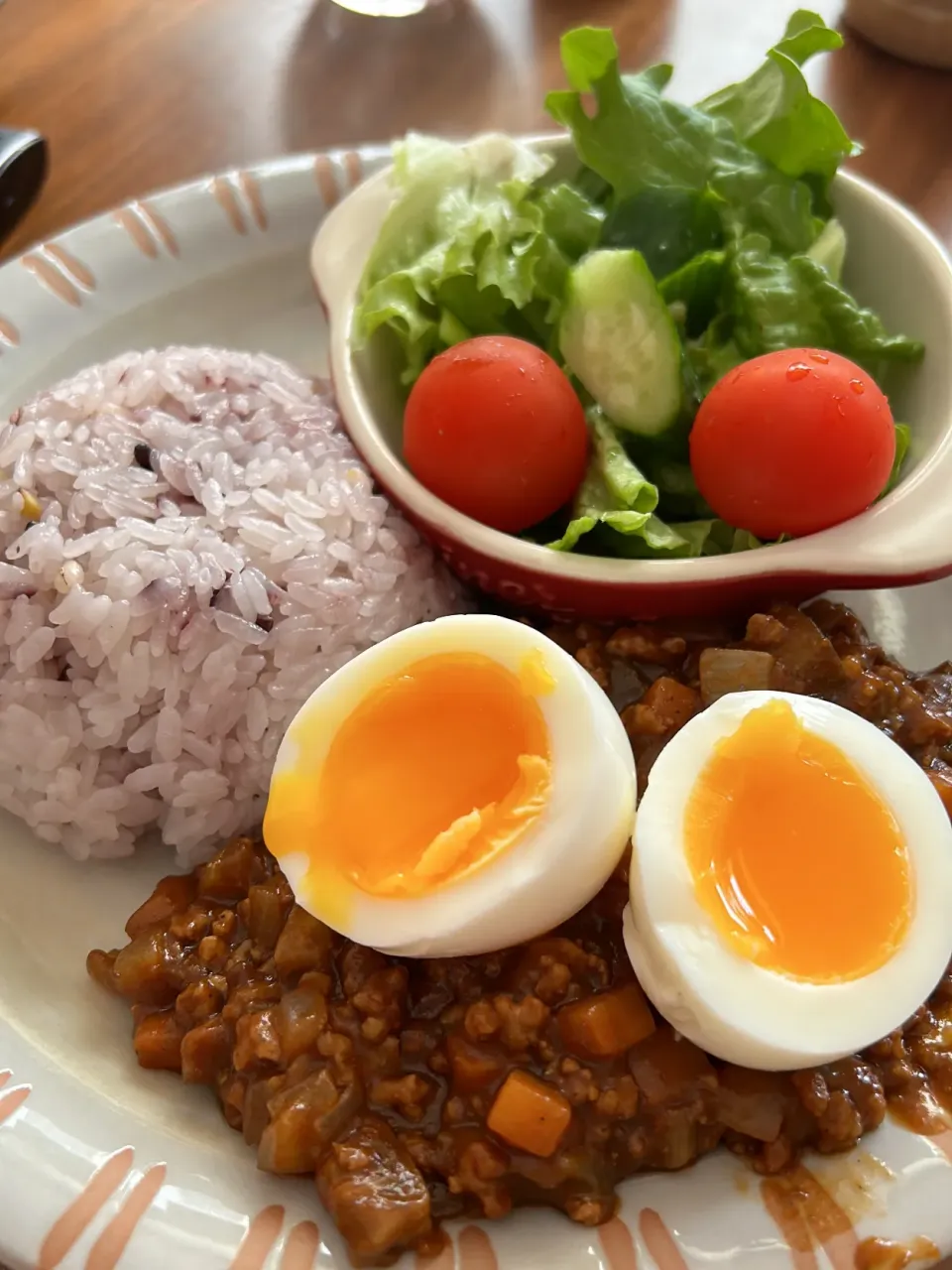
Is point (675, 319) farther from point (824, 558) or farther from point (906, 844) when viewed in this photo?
point (906, 844)

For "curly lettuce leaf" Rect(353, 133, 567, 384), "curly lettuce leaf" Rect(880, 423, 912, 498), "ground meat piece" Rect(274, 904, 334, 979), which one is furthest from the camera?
"curly lettuce leaf" Rect(353, 133, 567, 384)

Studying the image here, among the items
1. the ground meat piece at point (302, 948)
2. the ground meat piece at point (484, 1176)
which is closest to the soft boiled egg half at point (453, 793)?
the ground meat piece at point (302, 948)

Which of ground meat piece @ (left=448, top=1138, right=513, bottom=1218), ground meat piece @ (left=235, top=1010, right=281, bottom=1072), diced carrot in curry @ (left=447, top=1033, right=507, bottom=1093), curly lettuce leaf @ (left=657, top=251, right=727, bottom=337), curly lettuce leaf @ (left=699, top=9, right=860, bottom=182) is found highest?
curly lettuce leaf @ (left=699, top=9, right=860, bottom=182)

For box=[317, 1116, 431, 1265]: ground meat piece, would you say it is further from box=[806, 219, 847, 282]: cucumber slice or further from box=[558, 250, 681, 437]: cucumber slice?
box=[806, 219, 847, 282]: cucumber slice

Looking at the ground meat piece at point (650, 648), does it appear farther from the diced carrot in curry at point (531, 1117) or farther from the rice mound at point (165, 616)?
the diced carrot in curry at point (531, 1117)

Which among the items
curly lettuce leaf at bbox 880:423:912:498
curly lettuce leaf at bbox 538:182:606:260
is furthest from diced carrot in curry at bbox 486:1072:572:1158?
curly lettuce leaf at bbox 538:182:606:260

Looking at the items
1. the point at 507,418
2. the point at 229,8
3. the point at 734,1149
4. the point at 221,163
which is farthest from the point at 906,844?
the point at 229,8
